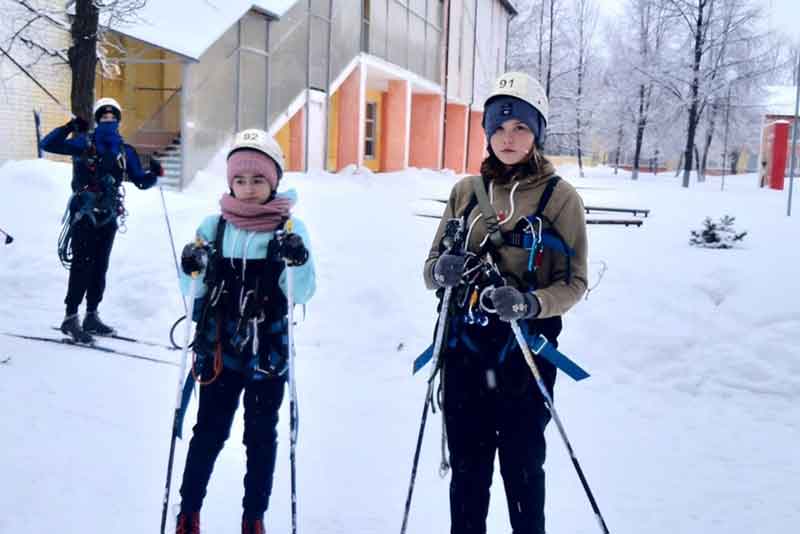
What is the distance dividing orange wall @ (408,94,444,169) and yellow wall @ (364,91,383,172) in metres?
2.42

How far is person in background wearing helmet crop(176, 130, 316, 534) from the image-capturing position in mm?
3072

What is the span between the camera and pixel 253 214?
3090 mm

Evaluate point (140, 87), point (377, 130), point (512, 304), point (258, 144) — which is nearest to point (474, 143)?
point (377, 130)

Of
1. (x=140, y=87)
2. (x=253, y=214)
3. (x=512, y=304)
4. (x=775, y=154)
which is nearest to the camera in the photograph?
(x=512, y=304)

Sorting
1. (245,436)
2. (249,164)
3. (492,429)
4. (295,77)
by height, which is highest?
(295,77)

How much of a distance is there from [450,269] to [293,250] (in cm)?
67

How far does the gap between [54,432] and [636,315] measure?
496cm

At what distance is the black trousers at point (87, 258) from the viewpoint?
6.13 meters

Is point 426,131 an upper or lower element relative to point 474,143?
lower

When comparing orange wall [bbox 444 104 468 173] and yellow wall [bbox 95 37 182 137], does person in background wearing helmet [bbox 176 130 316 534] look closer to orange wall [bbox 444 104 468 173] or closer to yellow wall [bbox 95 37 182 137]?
yellow wall [bbox 95 37 182 137]

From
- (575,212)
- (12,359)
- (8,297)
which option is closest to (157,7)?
(8,297)

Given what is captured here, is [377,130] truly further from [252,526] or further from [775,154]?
[252,526]

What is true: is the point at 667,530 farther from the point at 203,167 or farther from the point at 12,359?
the point at 203,167

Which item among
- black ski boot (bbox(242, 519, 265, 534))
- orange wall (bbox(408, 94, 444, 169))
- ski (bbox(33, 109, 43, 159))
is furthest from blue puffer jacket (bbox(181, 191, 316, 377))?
orange wall (bbox(408, 94, 444, 169))
